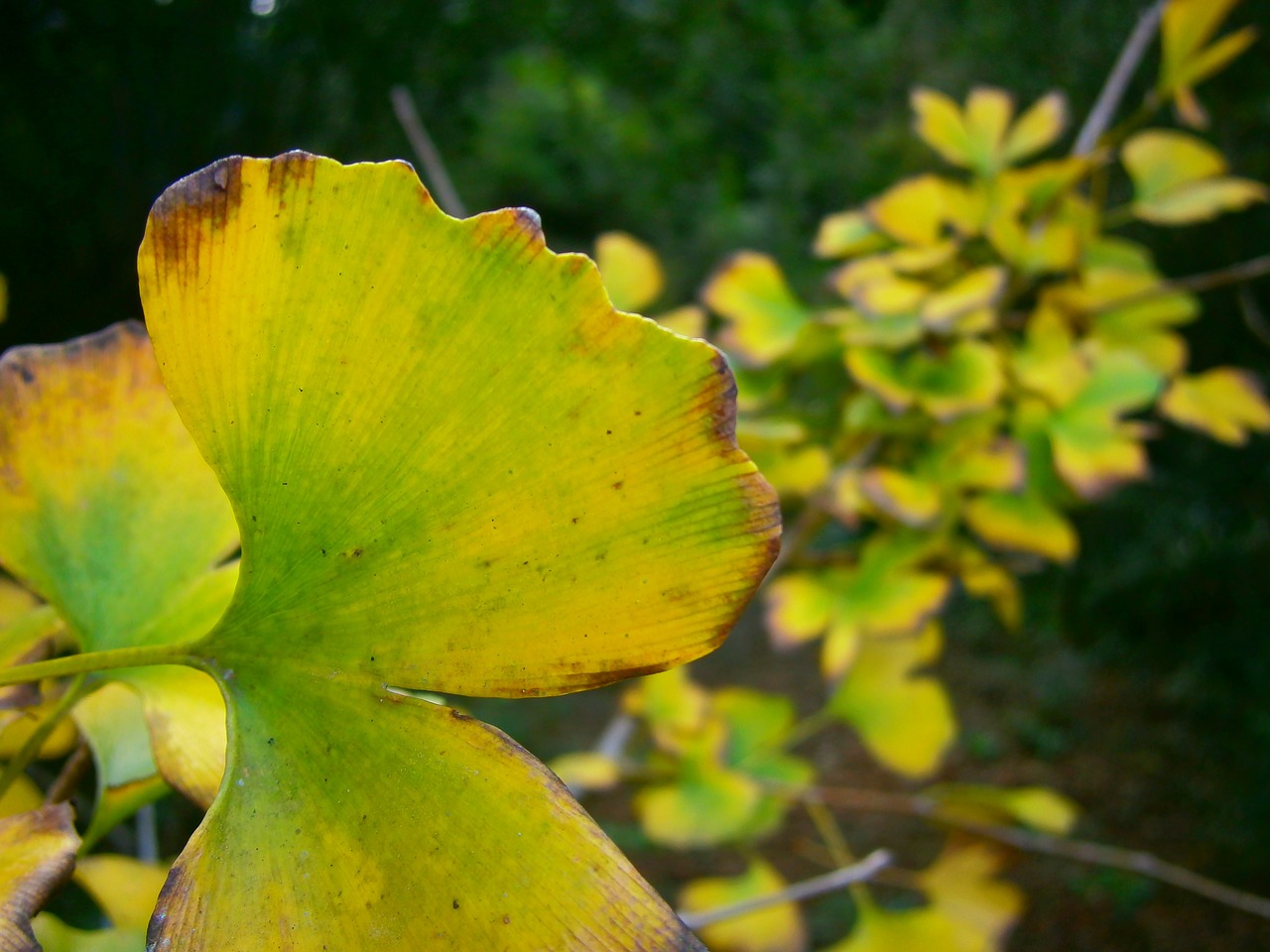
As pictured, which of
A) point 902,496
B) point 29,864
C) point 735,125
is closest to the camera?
point 29,864

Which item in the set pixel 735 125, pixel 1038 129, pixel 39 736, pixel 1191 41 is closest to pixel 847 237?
pixel 1038 129

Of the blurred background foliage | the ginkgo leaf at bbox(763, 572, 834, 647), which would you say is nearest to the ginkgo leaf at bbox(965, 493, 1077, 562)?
the ginkgo leaf at bbox(763, 572, 834, 647)

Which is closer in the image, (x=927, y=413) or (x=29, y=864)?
(x=29, y=864)

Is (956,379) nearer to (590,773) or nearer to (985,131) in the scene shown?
(985,131)

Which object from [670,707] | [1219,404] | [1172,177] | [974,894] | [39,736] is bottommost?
[974,894]

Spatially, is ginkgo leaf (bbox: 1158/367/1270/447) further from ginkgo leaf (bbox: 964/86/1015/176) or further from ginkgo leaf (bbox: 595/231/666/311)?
ginkgo leaf (bbox: 595/231/666/311)

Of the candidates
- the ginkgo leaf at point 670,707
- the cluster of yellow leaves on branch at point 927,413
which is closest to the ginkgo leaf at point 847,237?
the cluster of yellow leaves on branch at point 927,413
